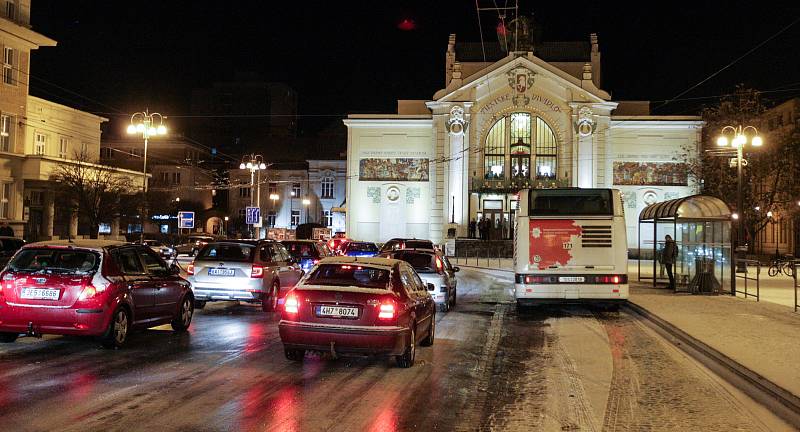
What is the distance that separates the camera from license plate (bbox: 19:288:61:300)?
10.7 meters

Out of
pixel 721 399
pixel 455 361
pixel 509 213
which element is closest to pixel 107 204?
pixel 509 213

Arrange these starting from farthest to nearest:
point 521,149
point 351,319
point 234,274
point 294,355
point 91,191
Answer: point 521,149
point 91,191
point 234,274
point 294,355
point 351,319

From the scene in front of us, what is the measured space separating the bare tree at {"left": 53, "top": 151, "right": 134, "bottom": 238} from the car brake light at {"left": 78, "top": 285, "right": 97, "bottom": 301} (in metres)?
33.8

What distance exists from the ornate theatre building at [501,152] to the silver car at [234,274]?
42.7m

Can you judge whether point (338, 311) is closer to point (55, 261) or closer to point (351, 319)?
point (351, 319)

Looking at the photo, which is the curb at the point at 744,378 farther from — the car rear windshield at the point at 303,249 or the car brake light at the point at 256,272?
the car rear windshield at the point at 303,249

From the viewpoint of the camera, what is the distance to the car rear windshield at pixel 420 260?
18.3m

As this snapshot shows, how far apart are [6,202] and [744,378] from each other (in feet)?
135

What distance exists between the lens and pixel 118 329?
11203 millimetres

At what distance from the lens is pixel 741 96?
44188mm

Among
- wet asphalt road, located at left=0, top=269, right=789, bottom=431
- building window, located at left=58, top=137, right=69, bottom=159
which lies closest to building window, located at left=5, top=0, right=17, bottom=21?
building window, located at left=58, top=137, right=69, bottom=159

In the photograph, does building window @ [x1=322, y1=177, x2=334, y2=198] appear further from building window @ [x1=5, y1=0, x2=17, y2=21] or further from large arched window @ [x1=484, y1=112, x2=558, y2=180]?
building window @ [x1=5, y1=0, x2=17, y2=21]

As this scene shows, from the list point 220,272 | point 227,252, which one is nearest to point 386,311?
point 220,272

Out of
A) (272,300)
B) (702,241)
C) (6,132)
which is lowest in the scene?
(272,300)
